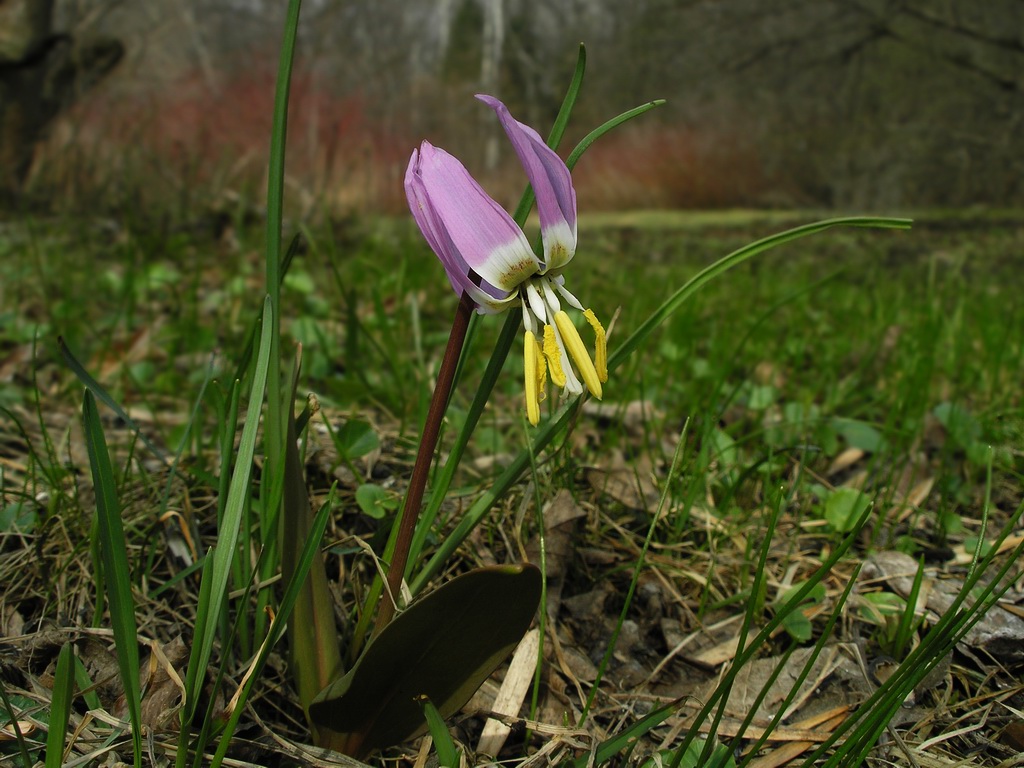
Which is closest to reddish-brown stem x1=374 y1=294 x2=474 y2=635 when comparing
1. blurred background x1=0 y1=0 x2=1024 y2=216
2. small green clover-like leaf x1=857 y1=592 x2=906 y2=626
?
small green clover-like leaf x1=857 y1=592 x2=906 y2=626

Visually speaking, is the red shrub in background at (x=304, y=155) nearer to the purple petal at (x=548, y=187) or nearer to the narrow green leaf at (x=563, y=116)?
the narrow green leaf at (x=563, y=116)

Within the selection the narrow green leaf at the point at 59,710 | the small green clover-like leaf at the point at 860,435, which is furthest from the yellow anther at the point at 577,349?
the small green clover-like leaf at the point at 860,435

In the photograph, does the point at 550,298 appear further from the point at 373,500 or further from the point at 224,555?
the point at 373,500

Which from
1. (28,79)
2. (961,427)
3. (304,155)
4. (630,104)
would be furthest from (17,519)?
(630,104)

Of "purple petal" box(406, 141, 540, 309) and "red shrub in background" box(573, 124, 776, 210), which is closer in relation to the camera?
"purple petal" box(406, 141, 540, 309)

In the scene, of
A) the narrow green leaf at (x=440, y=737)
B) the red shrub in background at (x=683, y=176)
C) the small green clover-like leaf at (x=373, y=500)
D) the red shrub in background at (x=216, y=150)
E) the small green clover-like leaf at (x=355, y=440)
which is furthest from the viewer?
the red shrub in background at (x=683, y=176)

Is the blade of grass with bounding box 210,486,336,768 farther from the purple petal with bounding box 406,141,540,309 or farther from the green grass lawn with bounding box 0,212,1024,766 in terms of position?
the purple petal with bounding box 406,141,540,309

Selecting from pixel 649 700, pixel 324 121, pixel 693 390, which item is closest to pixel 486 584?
pixel 649 700
